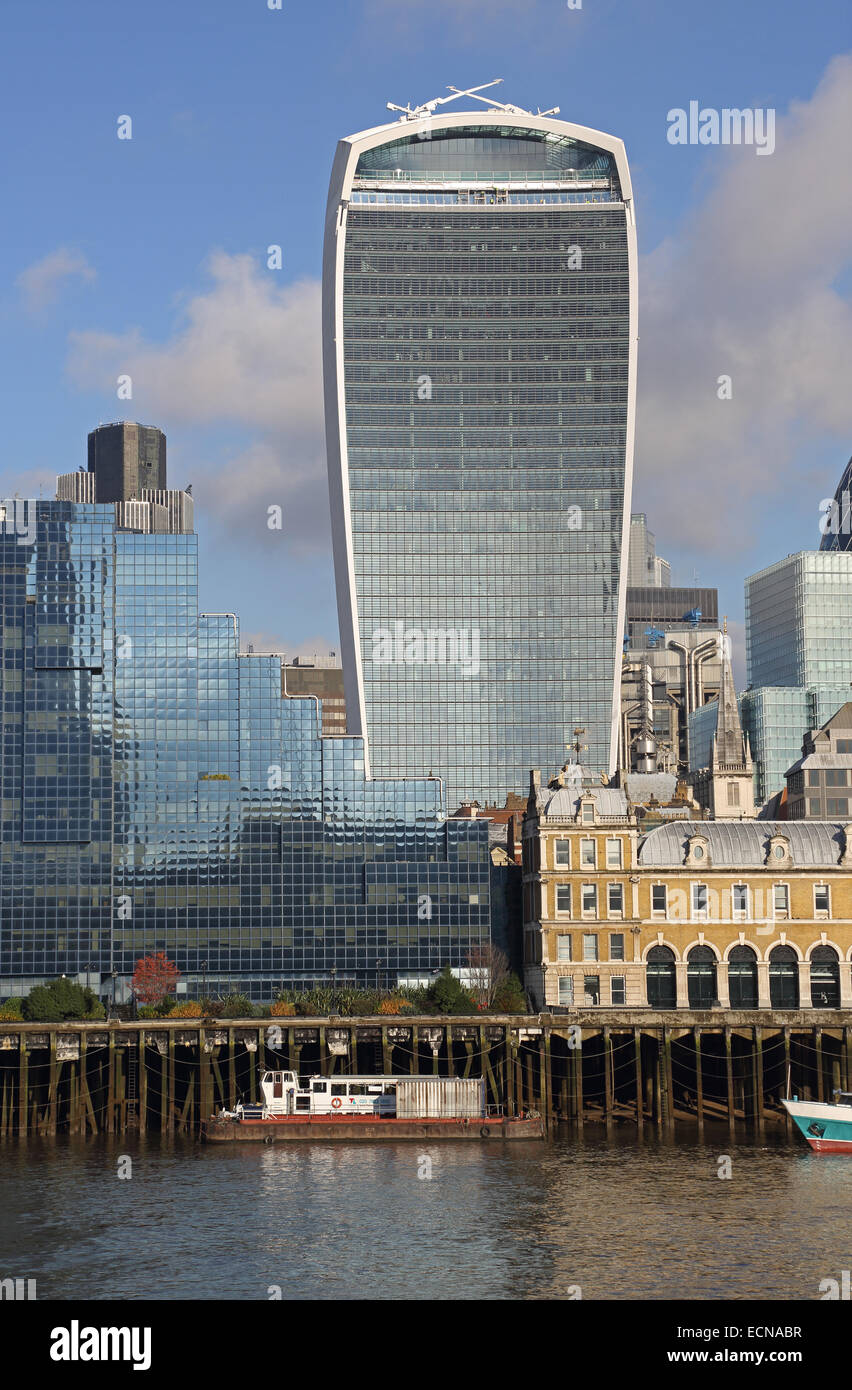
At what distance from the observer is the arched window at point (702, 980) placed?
14800cm

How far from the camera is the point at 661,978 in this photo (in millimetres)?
149000

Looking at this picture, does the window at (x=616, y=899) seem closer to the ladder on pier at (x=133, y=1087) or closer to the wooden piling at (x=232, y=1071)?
the wooden piling at (x=232, y=1071)

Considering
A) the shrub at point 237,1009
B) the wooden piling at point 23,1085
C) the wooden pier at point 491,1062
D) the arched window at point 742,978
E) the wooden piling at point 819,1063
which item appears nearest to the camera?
the wooden piling at point 23,1085

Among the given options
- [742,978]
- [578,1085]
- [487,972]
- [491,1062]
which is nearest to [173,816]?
[487,972]

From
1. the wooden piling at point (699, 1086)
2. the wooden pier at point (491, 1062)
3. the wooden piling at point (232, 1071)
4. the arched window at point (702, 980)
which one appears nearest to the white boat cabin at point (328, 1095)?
the wooden piling at point (232, 1071)

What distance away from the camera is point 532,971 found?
157m

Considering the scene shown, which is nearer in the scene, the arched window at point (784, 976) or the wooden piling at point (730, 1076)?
the wooden piling at point (730, 1076)

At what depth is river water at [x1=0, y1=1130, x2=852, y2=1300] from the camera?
7725cm

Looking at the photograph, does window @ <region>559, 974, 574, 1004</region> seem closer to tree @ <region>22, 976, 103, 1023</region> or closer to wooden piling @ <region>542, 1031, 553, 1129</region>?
wooden piling @ <region>542, 1031, 553, 1129</region>

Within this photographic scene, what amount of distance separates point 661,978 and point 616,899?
732cm

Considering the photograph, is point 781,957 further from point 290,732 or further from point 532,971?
point 290,732

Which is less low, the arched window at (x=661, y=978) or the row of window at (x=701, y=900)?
the row of window at (x=701, y=900)

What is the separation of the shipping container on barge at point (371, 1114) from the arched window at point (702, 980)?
2448 cm

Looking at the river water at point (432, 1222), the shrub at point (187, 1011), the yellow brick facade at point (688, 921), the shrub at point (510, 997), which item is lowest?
the river water at point (432, 1222)
